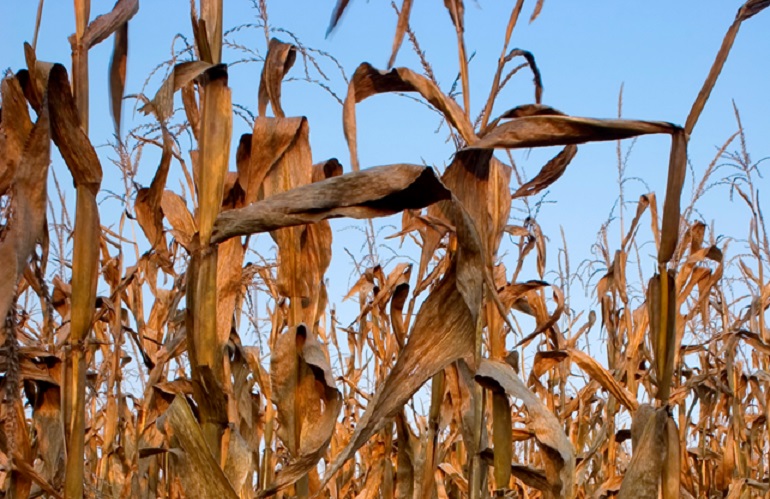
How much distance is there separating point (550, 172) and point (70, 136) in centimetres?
116

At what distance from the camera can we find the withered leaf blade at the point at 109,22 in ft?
4.90

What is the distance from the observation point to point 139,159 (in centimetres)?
382

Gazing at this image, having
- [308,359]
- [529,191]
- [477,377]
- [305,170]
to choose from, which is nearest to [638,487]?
[477,377]

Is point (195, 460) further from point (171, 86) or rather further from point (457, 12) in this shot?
point (457, 12)

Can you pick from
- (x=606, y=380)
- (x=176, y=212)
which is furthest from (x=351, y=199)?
(x=176, y=212)

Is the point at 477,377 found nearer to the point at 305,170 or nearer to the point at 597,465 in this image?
the point at 305,170

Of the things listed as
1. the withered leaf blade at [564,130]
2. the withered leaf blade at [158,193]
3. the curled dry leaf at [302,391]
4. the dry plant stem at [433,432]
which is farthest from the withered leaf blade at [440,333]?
the dry plant stem at [433,432]

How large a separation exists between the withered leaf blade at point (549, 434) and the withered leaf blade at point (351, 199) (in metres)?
0.56

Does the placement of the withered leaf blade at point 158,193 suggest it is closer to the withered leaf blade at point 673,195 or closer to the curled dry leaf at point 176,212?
the curled dry leaf at point 176,212

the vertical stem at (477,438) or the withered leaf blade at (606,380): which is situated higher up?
the withered leaf blade at (606,380)

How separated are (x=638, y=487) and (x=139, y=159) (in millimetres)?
2932

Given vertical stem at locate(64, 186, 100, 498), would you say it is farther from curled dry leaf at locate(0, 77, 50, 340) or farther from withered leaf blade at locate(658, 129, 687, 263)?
withered leaf blade at locate(658, 129, 687, 263)

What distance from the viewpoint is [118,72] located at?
1641 millimetres

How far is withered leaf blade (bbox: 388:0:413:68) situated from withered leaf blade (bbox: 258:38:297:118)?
0.23m
